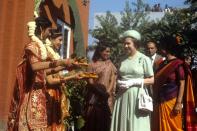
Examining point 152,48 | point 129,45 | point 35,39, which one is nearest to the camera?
point 35,39

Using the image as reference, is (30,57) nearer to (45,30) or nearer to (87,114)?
(45,30)

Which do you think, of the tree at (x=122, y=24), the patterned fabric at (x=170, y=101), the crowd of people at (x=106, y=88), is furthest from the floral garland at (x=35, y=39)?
the tree at (x=122, y=24)

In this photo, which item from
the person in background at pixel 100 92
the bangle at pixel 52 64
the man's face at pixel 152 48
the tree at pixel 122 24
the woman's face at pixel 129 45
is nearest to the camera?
the bangle at pixel 52 64

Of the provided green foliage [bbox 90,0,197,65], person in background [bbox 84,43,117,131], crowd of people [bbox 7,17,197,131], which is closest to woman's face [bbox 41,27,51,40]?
crowd of people [bbox 7,17,197,131]

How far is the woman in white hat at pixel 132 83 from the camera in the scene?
6.68 m

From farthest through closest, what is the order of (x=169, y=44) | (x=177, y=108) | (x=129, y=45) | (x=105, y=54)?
1. (x=105, y=54)
2. (x=169, y=44)
3. (x=177, y=108)
4. (x=129, y=45)

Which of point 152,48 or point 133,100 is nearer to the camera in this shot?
point 133,100

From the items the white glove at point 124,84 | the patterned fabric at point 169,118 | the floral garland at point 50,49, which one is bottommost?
the patterned fabric at point 169,118

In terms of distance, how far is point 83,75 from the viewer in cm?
596

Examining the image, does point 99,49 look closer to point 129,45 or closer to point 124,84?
point 129,45

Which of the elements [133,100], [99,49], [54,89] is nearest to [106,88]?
[99,49]

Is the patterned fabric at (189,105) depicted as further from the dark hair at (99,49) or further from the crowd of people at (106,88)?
the dark hair at (99,49)

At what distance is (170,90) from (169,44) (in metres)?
0.73

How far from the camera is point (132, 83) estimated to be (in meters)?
6.67
